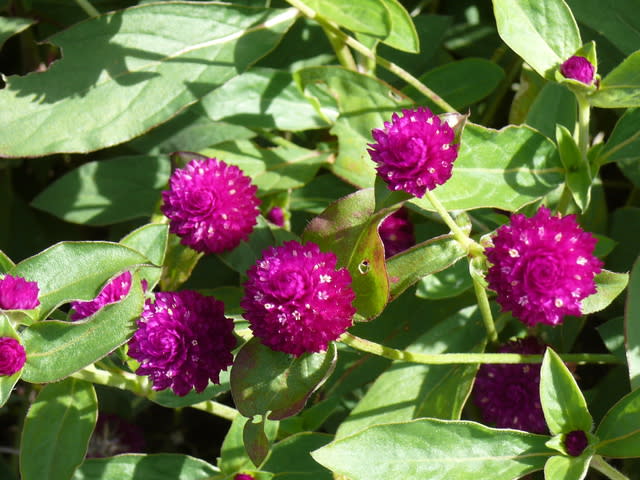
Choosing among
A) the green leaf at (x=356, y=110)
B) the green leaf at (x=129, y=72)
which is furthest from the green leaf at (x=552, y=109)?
the green leaf at (x=129, y=72)

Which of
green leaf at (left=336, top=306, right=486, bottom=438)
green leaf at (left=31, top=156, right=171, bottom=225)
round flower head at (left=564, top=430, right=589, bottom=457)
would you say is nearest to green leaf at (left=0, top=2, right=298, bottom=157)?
green leaf at (left=31, top=156, right=171, bottom=225)

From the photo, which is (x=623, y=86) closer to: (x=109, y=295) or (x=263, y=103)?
(x=263, y=103)

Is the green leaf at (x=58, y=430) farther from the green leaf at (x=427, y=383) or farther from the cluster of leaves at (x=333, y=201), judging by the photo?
the green leaf at (x=427, y=383)

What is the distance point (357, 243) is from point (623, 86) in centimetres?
45

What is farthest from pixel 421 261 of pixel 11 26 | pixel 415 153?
pixel 11 26

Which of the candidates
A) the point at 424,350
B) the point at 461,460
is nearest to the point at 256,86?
the point at 424,350

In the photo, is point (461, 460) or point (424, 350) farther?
point (424, 350)

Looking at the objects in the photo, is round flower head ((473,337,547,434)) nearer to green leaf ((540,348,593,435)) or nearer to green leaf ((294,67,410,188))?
green leaf ((540,348,593,435))

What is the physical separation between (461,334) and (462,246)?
0.28 meters

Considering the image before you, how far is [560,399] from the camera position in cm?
115

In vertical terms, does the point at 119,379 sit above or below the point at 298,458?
above

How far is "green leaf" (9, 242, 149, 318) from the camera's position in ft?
3.84

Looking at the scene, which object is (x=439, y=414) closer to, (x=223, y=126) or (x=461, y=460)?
(x=461, y=460)

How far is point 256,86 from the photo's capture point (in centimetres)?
161
